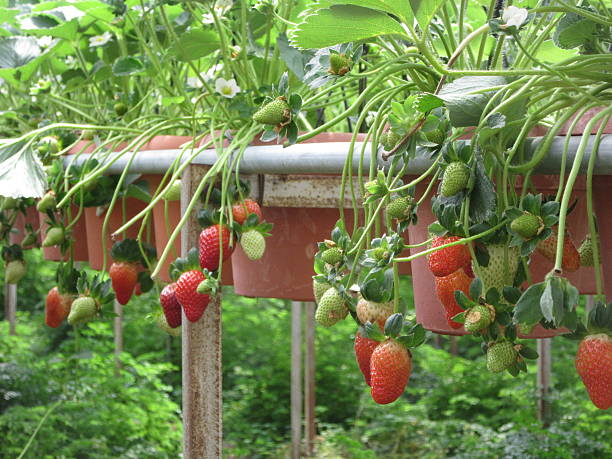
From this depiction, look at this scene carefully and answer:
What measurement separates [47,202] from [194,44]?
23cm

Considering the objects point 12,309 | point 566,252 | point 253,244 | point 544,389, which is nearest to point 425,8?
point 566,252

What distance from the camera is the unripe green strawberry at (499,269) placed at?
0.43m

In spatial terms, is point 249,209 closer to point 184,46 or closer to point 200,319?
point 200,319

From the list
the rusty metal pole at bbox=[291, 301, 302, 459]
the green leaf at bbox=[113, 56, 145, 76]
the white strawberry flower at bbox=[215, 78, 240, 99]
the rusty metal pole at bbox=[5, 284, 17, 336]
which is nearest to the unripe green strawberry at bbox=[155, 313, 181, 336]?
the white strawberry flower at bbox=[215, 78, 240, 99]

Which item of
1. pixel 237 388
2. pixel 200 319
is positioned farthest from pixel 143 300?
pixel 200 319

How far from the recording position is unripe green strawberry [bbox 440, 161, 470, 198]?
41 cm

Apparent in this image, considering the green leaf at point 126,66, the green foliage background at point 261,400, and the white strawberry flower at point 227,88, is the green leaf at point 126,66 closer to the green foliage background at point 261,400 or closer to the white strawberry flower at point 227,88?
the white strawberry flower at point 227,88

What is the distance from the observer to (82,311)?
0.81 m

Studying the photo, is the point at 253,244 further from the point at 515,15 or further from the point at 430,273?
the point at 515,15

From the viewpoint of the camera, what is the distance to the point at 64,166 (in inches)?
39.2

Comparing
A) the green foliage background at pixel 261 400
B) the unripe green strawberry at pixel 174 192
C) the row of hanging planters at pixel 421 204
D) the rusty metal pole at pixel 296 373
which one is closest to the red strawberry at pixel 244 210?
the row of hanging planters at pixel 421 204

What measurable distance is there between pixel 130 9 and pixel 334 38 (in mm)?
738

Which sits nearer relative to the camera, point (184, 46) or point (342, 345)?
point (184, 46)

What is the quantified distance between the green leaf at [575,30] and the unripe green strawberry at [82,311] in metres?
0.50
